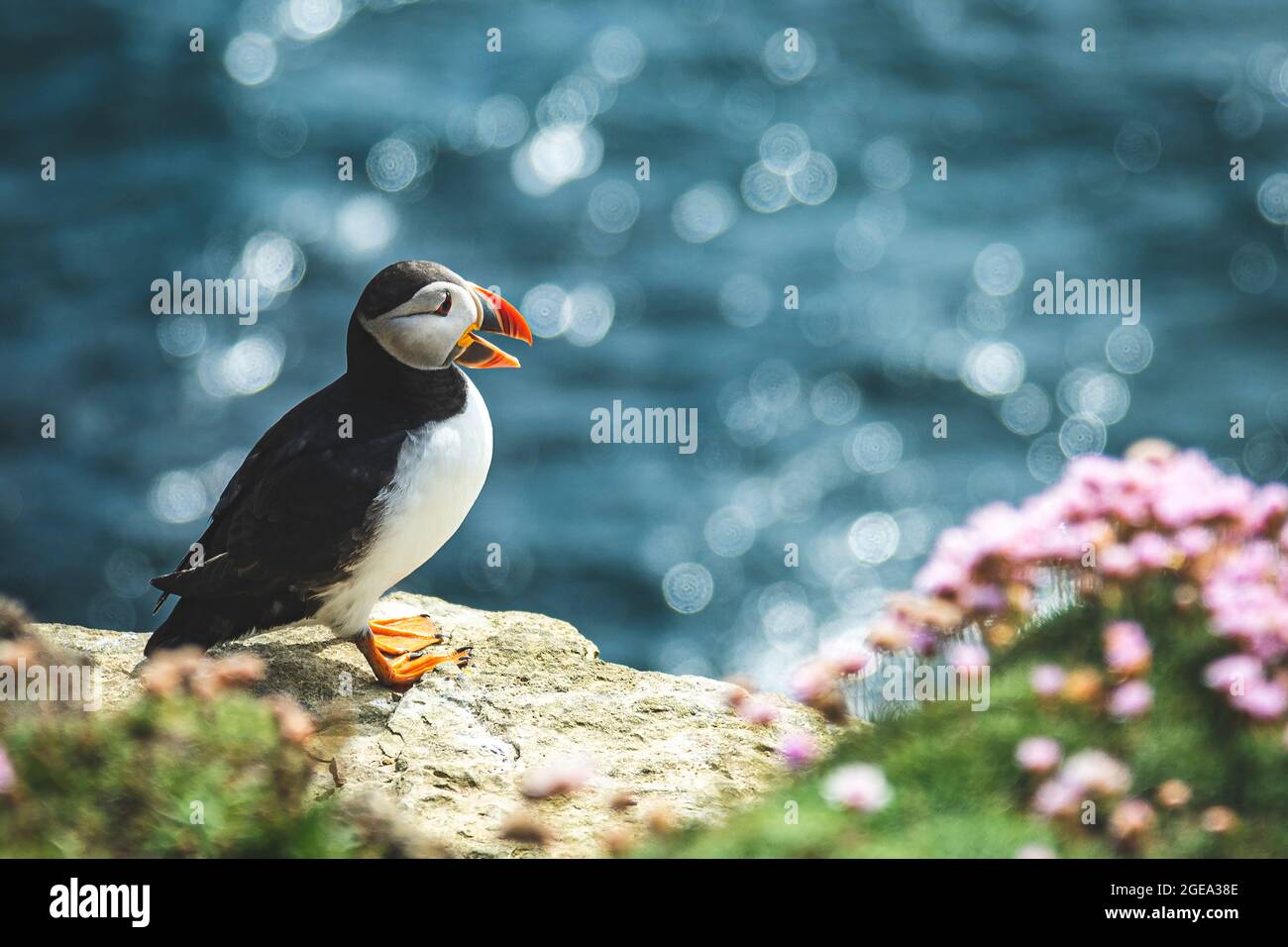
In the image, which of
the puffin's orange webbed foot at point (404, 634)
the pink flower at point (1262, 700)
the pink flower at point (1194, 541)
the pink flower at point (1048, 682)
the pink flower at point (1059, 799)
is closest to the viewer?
the pink flower at point (1059, 799)

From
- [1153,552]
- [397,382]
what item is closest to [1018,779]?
[1153,552]

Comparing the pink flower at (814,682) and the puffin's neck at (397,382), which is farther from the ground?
the puffin's neck at (397,382)

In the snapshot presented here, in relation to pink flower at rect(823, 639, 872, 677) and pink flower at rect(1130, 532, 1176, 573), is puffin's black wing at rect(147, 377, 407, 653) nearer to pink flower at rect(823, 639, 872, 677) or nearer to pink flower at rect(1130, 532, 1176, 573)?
pink flower at rect(823, 639, 872, 677)

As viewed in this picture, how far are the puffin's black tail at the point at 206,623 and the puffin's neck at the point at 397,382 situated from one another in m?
0.96

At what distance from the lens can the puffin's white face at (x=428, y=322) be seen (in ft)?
18.2

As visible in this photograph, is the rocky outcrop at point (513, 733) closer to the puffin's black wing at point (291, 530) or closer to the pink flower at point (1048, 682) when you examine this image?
the puffin's black wing at point (291, 530)

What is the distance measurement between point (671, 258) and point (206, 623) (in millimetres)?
10299

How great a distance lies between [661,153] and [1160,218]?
17.8 feet

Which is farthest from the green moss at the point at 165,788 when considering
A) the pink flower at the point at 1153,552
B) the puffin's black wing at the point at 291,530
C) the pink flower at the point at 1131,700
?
the pink flower at the point at 1153,552

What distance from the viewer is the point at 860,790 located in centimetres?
402

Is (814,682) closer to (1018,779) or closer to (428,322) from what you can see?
(1018,779)

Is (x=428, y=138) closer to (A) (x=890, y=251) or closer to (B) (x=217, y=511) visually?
(A) (x=890, y=251)

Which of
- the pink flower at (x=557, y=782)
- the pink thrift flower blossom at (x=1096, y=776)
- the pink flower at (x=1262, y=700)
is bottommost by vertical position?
the pink flower at (x=557, y=782)

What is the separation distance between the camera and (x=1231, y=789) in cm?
413
